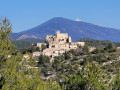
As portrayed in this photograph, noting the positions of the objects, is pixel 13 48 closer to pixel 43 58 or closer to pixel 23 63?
pixel 23 63

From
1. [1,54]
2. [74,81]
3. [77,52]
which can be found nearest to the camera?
[1,54]

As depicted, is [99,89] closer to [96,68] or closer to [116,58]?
[96,68]

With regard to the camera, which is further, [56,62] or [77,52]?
[77,52]

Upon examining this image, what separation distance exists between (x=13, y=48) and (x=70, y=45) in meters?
50.6

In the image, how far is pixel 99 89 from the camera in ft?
55.4

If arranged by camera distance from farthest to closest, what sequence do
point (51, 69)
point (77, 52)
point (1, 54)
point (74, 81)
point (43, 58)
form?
point (77, 52)
point (43, 58)
point (51, 69)
point (74, 81)
point (1, 54)

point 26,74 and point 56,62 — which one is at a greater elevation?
point 26,74

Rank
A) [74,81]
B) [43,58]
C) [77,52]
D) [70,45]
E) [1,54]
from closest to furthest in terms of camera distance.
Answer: [1,54] < [74,81] < [43,58] < [77,52] < [70,45]

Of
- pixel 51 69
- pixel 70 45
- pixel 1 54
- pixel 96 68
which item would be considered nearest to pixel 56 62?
pixel 51 69

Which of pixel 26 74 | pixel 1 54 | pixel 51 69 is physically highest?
pixel 1 54

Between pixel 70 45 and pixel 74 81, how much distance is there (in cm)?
4799

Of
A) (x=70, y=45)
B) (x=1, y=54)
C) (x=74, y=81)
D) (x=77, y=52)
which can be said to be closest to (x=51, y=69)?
(x=77, y=52)

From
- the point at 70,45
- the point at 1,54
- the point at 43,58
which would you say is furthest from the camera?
the point at 70,45

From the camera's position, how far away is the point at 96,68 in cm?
1823
